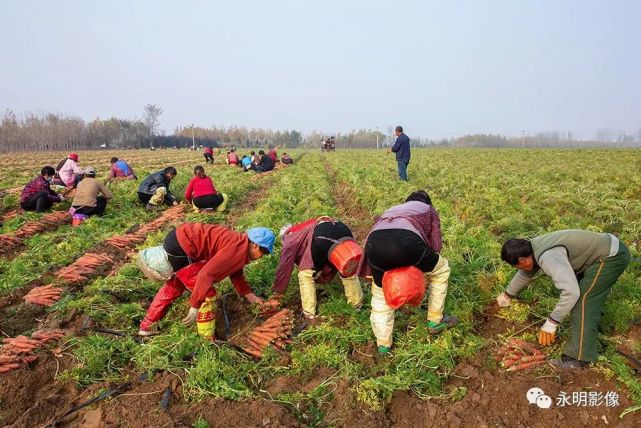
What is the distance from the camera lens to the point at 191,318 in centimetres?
503

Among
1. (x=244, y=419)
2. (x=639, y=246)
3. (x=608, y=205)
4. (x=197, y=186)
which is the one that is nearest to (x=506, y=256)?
(x=244, y=419)

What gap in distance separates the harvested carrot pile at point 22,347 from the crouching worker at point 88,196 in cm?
623

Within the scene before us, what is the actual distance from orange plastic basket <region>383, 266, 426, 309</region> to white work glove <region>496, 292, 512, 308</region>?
1.43m

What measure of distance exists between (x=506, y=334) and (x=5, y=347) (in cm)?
559

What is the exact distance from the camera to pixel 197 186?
1130 centimetres

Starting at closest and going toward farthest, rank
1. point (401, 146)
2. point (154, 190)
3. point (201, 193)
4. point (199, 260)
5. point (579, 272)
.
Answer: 1. point (579, 272)
2. point (199, 260)
3. point (201, 193)
4. point (154, 190)
5. point (401, 146)

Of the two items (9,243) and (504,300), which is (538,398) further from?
(9,243)

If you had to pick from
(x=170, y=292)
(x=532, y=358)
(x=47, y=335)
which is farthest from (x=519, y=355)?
(x=47, y=335)

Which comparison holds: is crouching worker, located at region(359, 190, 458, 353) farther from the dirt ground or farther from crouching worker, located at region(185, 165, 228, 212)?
crouching worker, located at region(185, 165, 228, 212)

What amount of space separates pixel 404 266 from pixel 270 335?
5.76 ft

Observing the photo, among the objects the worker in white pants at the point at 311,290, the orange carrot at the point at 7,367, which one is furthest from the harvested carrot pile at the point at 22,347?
the worker in white pants at the point at 311,290

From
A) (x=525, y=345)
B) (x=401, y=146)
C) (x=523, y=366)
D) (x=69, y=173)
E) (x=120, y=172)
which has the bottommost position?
(x=523, y=366)

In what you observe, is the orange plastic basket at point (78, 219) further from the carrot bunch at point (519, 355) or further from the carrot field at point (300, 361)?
the carrot bunch at point (519, 355)

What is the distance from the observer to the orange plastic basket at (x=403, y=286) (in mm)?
4168
